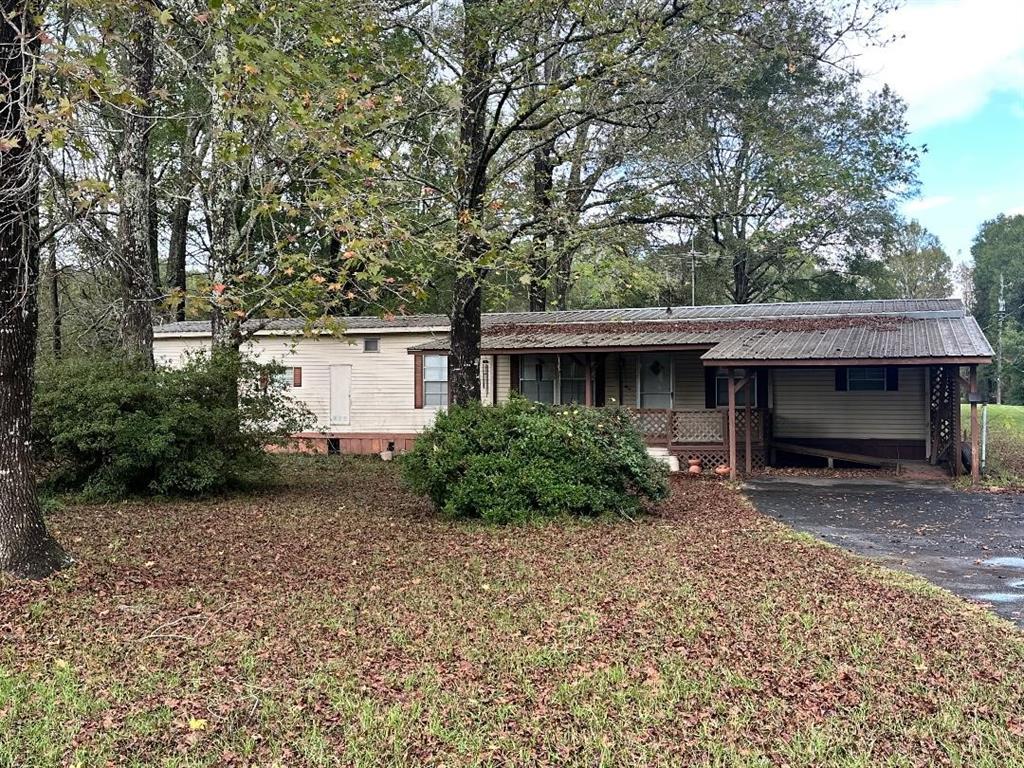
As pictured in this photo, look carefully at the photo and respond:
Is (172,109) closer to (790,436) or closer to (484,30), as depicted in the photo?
(484,30)

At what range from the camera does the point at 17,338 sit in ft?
18.0

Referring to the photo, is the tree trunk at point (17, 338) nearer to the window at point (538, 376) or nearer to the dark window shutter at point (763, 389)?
the window at point (538, 376)

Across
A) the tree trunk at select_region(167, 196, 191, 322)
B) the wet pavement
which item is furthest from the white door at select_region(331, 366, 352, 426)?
the wet pavement

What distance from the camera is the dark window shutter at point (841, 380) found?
52.6 feet

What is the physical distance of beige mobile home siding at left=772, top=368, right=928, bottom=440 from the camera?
611 inches

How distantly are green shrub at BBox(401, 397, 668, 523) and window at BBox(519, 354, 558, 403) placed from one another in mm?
8266

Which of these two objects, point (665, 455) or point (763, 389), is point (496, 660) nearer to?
point (665, 455)

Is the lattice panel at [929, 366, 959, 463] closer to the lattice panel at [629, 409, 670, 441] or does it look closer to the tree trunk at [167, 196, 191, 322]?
the lattice panel at [629, 409, 670, 441]

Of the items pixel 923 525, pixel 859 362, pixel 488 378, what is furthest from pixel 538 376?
pixel 923 525

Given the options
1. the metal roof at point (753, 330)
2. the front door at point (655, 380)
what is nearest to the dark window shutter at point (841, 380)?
the metal roof at point (753, 330)

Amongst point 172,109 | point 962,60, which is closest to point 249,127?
point 172,109

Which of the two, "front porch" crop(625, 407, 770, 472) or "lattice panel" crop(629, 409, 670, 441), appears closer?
"front porch" crop(625, 407, 770, 472)

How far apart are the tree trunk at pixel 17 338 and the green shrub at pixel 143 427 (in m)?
4.57

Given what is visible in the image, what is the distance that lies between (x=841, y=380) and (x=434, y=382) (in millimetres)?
9182
